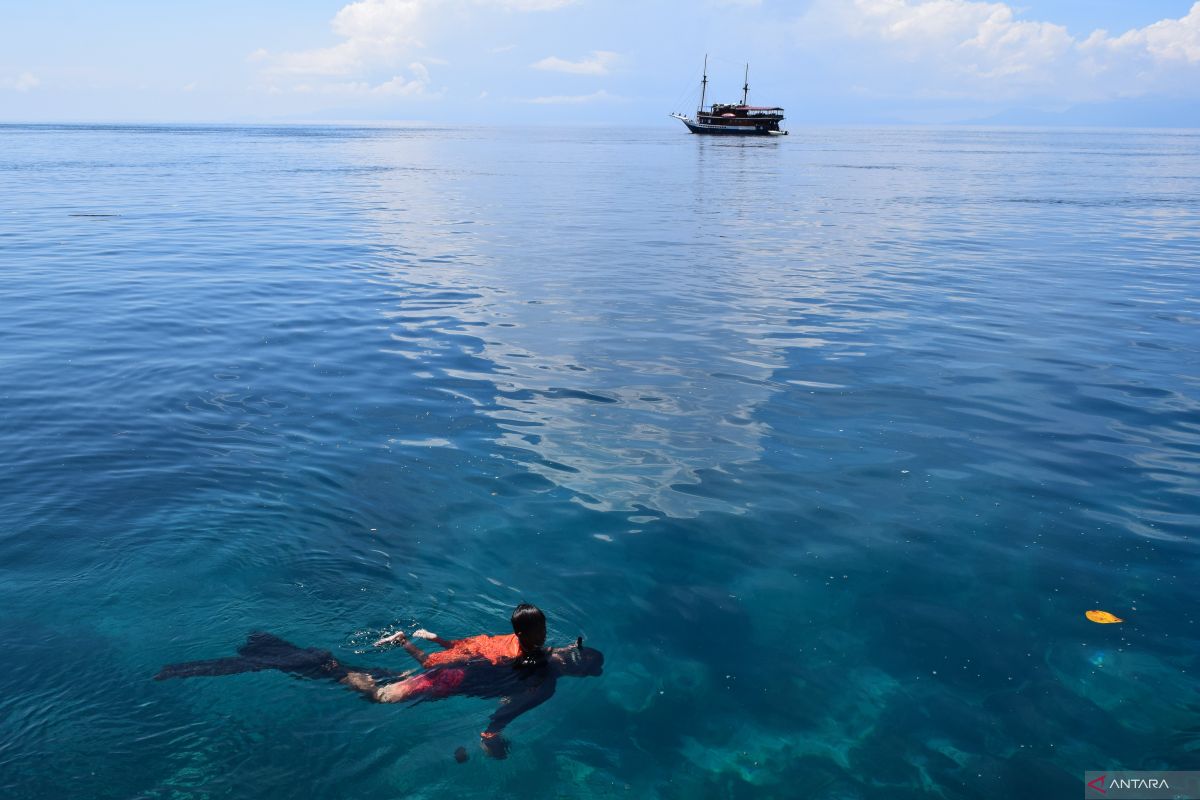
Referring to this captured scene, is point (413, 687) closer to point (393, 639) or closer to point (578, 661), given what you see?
point (393, 639)

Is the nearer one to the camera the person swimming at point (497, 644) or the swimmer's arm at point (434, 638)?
the person swimming at point (497, 644)

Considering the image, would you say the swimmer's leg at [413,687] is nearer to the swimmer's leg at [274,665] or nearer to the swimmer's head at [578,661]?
the swimmer's leg at [274,665]

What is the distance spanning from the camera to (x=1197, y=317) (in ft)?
72.8

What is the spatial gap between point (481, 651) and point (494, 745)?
3.37ft

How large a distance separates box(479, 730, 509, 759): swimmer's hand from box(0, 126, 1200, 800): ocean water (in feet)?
0.30

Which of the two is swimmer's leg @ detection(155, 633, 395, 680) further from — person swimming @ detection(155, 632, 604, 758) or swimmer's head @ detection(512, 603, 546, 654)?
swimmer's head @ detection(512, 603, 546, 654)

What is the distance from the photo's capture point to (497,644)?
8.27 m

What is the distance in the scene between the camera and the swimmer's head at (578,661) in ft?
27.6

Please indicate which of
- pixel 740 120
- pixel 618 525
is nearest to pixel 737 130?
pixel 740 120

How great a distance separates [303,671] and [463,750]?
6.27 feet

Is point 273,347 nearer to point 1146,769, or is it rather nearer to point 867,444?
point 867,444

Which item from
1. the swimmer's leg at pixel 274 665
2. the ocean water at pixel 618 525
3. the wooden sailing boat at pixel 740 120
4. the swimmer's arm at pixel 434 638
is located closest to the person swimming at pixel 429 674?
the swimmer's leg at pixel 274 665

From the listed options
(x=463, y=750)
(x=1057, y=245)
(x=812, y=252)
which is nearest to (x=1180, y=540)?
(x=463, y=750)

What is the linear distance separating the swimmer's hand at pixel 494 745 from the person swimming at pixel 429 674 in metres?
0.15
